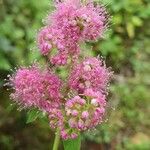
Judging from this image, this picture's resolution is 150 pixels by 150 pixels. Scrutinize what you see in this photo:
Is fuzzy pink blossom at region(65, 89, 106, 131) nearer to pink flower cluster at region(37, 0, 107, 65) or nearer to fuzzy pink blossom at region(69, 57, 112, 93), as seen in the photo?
fuzzy pink blossom at region(69, 57, 112, 93)

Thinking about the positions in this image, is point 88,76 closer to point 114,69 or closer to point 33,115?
point 33,115

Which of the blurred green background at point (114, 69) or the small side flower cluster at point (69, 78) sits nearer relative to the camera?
the small side flower cluster at point (69, 78)

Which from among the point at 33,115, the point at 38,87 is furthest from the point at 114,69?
the point at 38,87

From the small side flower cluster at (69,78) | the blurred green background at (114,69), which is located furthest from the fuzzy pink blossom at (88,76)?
the blurred green background at (114,69)

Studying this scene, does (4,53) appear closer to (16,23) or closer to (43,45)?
(16,23)

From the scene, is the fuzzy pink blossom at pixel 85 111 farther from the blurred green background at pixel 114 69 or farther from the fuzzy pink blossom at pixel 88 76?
the blurred green background at pixel 114 69
